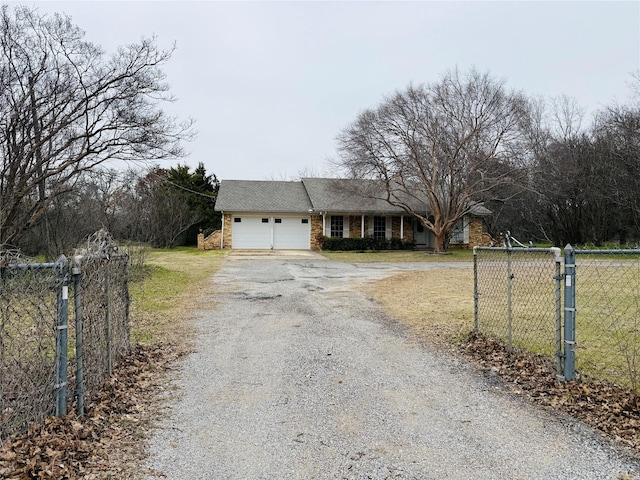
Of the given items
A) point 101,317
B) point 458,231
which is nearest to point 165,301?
point 101,317

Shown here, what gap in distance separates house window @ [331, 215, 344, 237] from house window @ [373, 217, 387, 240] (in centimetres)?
207

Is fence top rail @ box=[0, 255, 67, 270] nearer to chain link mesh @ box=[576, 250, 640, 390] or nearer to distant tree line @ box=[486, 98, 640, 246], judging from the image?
chain link mesh @ box=[576, 250, 640, 390]

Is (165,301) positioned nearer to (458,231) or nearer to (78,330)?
(78,330)

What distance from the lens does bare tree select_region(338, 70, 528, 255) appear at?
19891 mm

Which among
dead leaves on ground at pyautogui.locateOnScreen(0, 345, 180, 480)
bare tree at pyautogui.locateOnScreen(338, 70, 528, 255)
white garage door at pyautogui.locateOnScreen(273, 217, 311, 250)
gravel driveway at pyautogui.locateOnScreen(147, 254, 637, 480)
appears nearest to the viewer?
dead leaves on ground at pyautogui.locateOnScreen(0, 345, 180, 480)

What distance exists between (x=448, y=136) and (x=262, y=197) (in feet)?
39.3

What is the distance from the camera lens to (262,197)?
27.2 m

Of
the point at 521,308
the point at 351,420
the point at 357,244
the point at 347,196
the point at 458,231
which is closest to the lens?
the point at 351,420

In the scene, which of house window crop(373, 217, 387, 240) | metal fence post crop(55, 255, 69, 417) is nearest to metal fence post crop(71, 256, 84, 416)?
metal fence post crop(55, 255, 69, 417)

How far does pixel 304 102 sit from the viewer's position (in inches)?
1032

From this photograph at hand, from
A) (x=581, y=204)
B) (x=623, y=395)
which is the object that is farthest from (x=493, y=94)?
(x=623, y=395)

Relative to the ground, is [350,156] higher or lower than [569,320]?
higher

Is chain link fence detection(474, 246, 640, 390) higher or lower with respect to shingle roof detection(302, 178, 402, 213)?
lower

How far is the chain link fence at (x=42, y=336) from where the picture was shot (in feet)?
9.43
